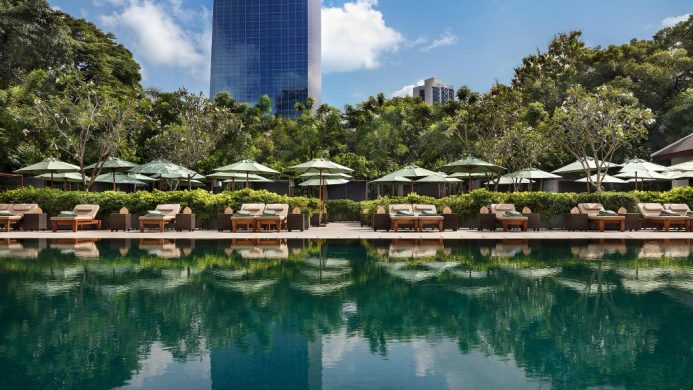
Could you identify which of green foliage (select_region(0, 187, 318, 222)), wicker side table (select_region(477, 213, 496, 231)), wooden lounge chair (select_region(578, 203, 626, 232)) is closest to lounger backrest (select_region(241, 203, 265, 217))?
green foliage (select_region(0, 187, 318, 222))

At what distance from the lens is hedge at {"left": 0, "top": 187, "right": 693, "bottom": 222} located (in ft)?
60.4

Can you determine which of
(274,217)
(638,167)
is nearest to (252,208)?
(274,217)

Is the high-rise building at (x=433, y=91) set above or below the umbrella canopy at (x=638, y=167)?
above

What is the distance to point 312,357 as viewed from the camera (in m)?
4.43

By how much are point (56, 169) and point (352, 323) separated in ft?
63.5

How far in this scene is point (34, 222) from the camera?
60.1 ft

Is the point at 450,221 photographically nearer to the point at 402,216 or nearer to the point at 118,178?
the point at 402,216

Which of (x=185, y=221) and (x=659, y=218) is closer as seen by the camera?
(x=659, y=218)

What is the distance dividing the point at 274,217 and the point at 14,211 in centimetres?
953

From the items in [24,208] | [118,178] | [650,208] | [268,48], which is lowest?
[650,208]

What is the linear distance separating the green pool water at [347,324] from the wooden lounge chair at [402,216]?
7.20 metres

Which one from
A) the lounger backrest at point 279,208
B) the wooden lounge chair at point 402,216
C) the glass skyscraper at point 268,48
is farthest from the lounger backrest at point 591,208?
the glass skyscraper at point 268,48

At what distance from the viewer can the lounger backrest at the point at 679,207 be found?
1791 centimetres

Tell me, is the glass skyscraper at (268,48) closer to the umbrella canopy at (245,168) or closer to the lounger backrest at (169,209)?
the umbrella canopy at (245,168)
